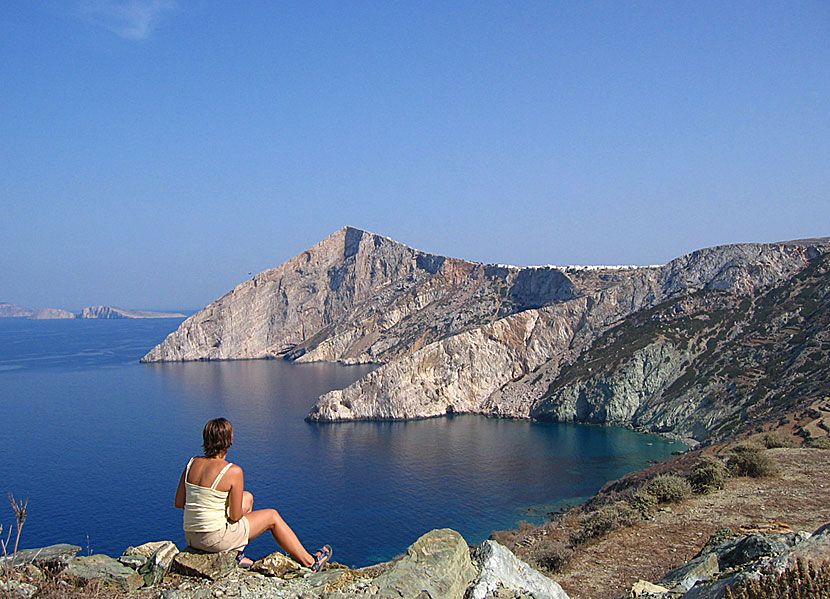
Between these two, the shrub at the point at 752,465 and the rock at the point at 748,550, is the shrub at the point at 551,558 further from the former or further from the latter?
the shrub at the point at 752,465

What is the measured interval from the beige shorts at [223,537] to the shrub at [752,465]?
18.0 meters

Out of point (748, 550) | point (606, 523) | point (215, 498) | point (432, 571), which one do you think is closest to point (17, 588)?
point (215, 498)

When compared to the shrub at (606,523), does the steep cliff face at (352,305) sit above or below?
above

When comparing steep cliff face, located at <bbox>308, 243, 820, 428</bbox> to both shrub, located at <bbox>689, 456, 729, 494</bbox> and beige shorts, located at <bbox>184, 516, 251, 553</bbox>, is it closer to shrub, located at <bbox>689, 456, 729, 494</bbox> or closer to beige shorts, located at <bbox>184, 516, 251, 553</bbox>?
shrub, located at <bbox>689, 456, 729, 494</bbox>

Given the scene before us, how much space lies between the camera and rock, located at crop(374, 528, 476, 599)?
7965 millimetres

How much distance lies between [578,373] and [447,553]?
239 feet

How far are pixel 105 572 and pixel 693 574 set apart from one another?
30.5 feet

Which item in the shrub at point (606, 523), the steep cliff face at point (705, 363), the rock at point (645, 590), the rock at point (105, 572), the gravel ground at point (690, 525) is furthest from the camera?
the steep cliff face at point (705, 363)

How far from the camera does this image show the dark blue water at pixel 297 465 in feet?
135

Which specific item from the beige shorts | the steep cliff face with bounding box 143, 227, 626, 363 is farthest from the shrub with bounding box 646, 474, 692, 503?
the steep cliff face with bounding box 143, 227, 626, 363

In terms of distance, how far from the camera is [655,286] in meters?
90.2

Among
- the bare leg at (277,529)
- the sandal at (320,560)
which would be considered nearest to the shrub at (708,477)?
the sandal at (320,560)

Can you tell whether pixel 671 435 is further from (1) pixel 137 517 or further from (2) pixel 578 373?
(1) pixel 137 517

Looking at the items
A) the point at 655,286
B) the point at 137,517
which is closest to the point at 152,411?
the point at 137,517
